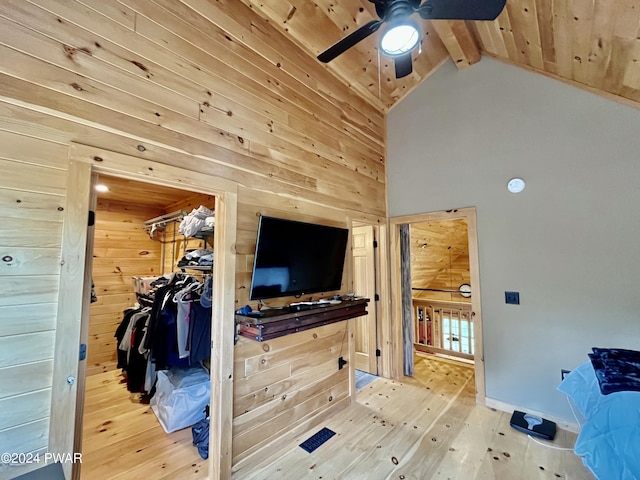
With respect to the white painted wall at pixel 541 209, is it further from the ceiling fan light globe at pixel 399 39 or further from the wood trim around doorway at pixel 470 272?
the ceiling fan light globe at pixel 399 39

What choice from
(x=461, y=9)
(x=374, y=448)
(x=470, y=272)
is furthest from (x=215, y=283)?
(x=470, y=272)

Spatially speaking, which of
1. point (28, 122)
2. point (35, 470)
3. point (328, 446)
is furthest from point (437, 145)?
point (35, 470)

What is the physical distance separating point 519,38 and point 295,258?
295cm

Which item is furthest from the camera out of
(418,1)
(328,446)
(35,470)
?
(328,446)

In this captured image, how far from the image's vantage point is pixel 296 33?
2652mm

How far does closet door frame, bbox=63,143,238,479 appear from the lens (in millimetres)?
1402

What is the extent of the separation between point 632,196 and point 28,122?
424 centimetres

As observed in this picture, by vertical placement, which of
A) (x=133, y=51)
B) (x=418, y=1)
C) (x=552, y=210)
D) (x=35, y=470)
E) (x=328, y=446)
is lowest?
(x=328, y=446)

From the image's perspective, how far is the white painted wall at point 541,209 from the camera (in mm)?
2484

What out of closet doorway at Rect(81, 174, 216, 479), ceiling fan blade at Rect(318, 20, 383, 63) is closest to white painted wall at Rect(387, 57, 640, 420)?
ceiling fan blade at Rect(318, 20, 383, 63)

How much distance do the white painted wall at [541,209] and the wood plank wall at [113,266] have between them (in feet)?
14.1

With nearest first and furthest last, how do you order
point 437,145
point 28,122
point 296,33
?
point 28,122 → point 296,33 → point 437,145

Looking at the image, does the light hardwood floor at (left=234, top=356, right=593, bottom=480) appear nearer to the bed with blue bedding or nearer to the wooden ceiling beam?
the bed with blue bedding

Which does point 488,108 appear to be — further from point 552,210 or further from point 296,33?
point 296,33
